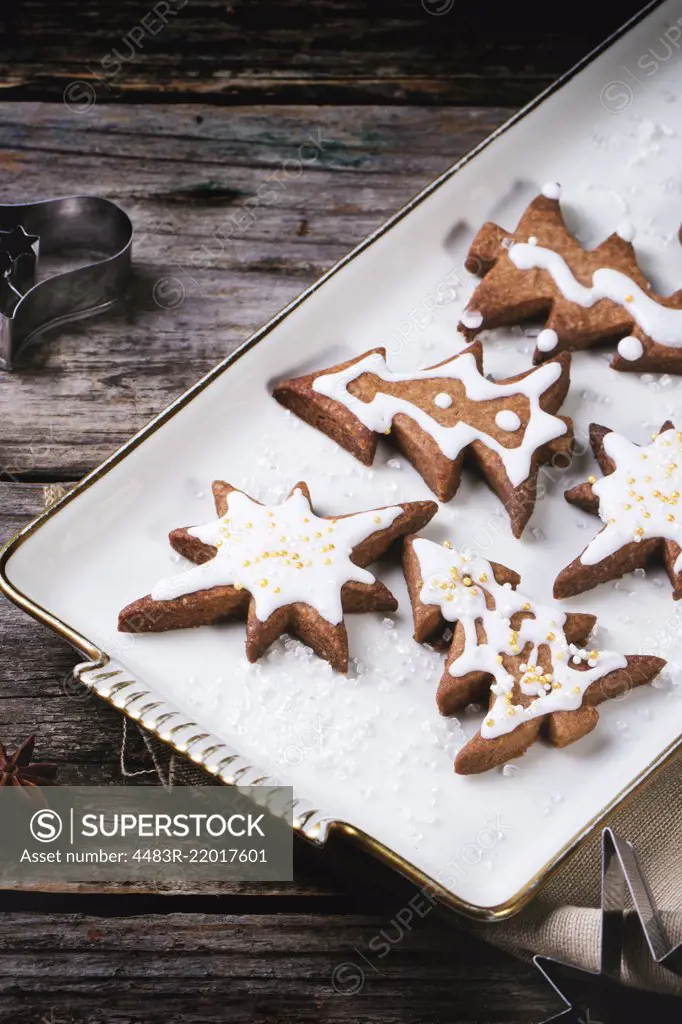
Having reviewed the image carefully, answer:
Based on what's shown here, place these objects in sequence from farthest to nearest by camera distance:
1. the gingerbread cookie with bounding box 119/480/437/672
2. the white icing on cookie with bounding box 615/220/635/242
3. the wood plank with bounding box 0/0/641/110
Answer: the wood plank with bounding box 0/0/641/110
the white icing on cookie with bounding box 615/220/635/242
the gingerbread cookie with bounding box 119/480/437/672

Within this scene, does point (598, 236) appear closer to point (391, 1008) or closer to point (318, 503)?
point (318, 503)

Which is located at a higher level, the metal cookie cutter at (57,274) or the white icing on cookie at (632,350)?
the white icing on cookie at (632,350)

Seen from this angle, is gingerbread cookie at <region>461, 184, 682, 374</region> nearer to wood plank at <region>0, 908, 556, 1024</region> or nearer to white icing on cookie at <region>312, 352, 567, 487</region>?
white icing on cookie at <region>312, 352, 567, 487</region>

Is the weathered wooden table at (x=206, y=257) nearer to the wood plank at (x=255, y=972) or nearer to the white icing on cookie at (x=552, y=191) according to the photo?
the wood plank at (x=255, y=972)

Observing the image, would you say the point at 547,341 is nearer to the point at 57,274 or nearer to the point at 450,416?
the point at 450,416

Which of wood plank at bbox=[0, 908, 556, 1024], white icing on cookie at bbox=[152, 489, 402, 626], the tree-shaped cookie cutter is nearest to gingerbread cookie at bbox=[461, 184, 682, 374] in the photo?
white icing on cookie at bbox=[152, 489, 402, 626]

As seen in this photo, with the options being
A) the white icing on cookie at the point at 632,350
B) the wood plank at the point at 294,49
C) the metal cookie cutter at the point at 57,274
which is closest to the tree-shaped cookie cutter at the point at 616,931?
the white icing on cookie at the point at 632,350

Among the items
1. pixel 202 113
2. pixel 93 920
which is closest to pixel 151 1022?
pixel 93 920
